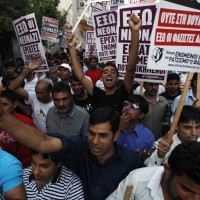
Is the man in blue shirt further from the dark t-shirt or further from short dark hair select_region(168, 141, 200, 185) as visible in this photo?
short dark hair select_region(168, 141, 200, 185)

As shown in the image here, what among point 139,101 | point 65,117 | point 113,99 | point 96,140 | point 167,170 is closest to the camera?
point 167,170

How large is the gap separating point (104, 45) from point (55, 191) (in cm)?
350

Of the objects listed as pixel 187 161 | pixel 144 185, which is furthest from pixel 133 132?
pixel 187 161

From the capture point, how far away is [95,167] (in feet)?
7.70

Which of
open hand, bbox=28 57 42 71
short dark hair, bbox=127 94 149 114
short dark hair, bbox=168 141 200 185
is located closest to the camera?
short dark hair, bbox=168 141 200 185

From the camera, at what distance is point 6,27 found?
1472cm

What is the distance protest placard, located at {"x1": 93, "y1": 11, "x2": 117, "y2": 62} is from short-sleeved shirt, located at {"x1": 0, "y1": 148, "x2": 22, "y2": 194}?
3.59 metres

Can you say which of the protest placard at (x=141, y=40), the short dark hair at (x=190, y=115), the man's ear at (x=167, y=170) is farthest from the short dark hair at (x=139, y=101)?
the man's ear at (x=167, y=170)

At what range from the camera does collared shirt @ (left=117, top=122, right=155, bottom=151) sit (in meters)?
3.18

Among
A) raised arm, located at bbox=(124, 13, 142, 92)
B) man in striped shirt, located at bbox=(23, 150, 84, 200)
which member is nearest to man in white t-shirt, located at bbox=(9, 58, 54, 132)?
raised arm, located at bbox=(124, 13, 142, 92)

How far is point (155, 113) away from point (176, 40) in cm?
136

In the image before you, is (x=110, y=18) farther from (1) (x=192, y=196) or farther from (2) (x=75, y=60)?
(1) (x=192, y=196)

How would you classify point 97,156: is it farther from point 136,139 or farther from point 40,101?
point 40,101

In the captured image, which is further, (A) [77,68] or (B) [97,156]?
(A) [77,68]
